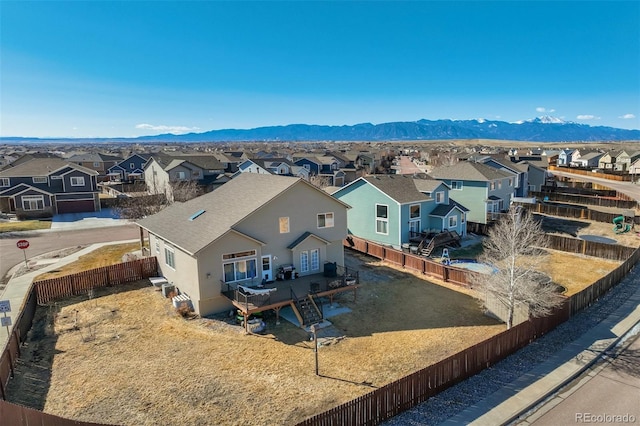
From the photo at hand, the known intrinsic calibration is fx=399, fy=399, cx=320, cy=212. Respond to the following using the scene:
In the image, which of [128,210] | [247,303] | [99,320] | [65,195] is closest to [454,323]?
[247,303]

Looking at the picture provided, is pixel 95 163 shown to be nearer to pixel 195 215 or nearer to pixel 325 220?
pixel 195 215

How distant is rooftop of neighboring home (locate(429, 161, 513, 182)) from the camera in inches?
1756

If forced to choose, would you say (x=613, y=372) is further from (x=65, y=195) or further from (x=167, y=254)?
(x=65, y=195)

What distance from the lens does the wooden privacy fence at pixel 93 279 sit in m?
23.7

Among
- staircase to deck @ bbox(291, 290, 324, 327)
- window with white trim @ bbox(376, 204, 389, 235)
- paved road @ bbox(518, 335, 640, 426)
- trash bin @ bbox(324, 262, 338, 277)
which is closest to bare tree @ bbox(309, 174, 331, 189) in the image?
window with white trim @ bbox(376, 204, 389, 235)

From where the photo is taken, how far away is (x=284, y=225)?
23953 mm

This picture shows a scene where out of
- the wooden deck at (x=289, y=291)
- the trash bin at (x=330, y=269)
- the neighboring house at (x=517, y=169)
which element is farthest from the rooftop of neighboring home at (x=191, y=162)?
the wooden deck at (x=289, y=291)

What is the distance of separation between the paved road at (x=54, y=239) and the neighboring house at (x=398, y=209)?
22.8m

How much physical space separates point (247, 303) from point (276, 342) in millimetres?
2472

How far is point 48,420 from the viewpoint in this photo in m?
10.9

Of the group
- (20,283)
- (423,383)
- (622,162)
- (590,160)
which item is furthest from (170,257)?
(590,160)

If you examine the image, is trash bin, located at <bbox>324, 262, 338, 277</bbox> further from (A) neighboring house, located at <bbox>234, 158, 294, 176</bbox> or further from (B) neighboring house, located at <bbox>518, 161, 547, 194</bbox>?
(B) neighboring house, located at <bbox>518, 161, 547, 194</bbox>

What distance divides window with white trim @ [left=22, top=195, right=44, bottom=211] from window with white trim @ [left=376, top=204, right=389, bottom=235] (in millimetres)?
43879

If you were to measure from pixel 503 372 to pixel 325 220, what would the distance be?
1350 centimetres
